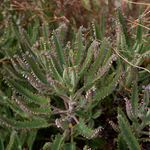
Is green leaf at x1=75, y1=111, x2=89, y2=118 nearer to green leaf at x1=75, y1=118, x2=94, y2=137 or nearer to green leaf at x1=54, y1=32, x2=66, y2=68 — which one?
green leaf at x1=75, y1=118, x2=94, y2=137

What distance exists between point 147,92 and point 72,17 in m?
0.83

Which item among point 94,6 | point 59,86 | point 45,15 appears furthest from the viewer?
point 94,6

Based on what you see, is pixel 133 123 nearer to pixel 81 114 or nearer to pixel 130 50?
pixel 81 114

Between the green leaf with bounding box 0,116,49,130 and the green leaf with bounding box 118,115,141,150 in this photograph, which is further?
the green leaf with bounding box 0,116,49,130

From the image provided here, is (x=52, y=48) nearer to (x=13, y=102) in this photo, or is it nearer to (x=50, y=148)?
(x=13, y=102)

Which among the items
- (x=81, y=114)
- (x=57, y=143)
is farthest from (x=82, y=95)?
(x=57, y=143)

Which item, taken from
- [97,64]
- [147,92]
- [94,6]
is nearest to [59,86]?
[97,64]

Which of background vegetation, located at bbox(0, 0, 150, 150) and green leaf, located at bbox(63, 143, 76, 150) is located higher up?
background vegetation, located at bbox(0, 0, 150, 150)

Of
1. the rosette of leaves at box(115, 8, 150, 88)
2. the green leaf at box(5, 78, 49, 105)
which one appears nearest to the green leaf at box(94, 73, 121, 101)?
the rosette of leaves at box(115, 8, 150, 88)

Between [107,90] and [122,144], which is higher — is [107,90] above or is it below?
above

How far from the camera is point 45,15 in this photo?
129 centimetres

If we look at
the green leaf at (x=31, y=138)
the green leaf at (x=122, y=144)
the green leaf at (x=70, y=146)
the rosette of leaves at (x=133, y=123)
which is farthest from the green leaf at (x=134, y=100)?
the green leaf at (x=31, y=138)

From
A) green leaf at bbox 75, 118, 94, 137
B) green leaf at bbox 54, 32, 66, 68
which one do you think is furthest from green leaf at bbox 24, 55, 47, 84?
green leaf at bbox 75, 118, 94, 137

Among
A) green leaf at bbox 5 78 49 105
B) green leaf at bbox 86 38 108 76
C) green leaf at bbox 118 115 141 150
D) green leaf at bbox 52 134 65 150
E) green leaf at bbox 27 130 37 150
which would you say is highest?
green leaf at bbox 86 38 108 76
